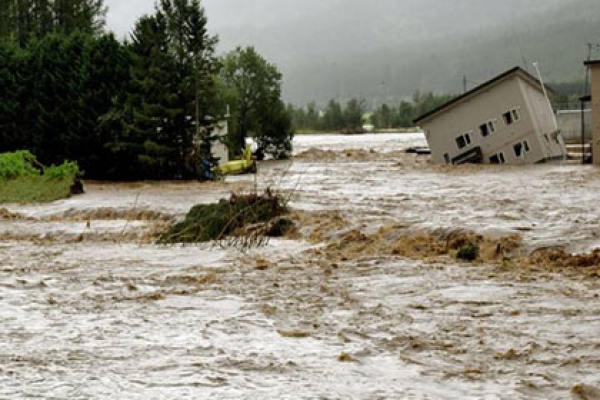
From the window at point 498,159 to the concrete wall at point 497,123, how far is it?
0.19m

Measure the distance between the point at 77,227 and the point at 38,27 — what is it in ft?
170

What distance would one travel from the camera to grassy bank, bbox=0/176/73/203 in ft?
113

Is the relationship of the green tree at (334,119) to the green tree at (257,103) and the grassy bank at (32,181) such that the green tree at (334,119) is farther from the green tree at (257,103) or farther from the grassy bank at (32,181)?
the grassy bank at (32,181)

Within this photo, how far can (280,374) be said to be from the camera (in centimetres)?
920

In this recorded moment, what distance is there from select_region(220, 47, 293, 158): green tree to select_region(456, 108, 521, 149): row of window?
17.7 metres

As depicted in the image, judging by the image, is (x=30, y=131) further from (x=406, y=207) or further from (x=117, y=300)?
(x=117, y=300)

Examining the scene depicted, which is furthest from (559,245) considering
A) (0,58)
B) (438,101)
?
(438,101)

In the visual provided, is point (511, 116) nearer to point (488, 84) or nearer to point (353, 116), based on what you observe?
point (488, 84)

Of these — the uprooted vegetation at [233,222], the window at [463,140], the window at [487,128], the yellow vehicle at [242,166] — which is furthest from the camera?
the window at [463,140]

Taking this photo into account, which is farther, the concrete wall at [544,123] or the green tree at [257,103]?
the green tree at [257,103]

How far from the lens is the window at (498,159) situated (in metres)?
55.7

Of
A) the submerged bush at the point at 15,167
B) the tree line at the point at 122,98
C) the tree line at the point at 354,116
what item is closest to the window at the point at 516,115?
the tree line at the point at 122,98

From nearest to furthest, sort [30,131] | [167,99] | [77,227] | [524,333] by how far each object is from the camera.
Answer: [524,333] → [77,227] → [167,99] → [30,131]

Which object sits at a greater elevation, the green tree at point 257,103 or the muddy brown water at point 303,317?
the green tree at point 257,103
